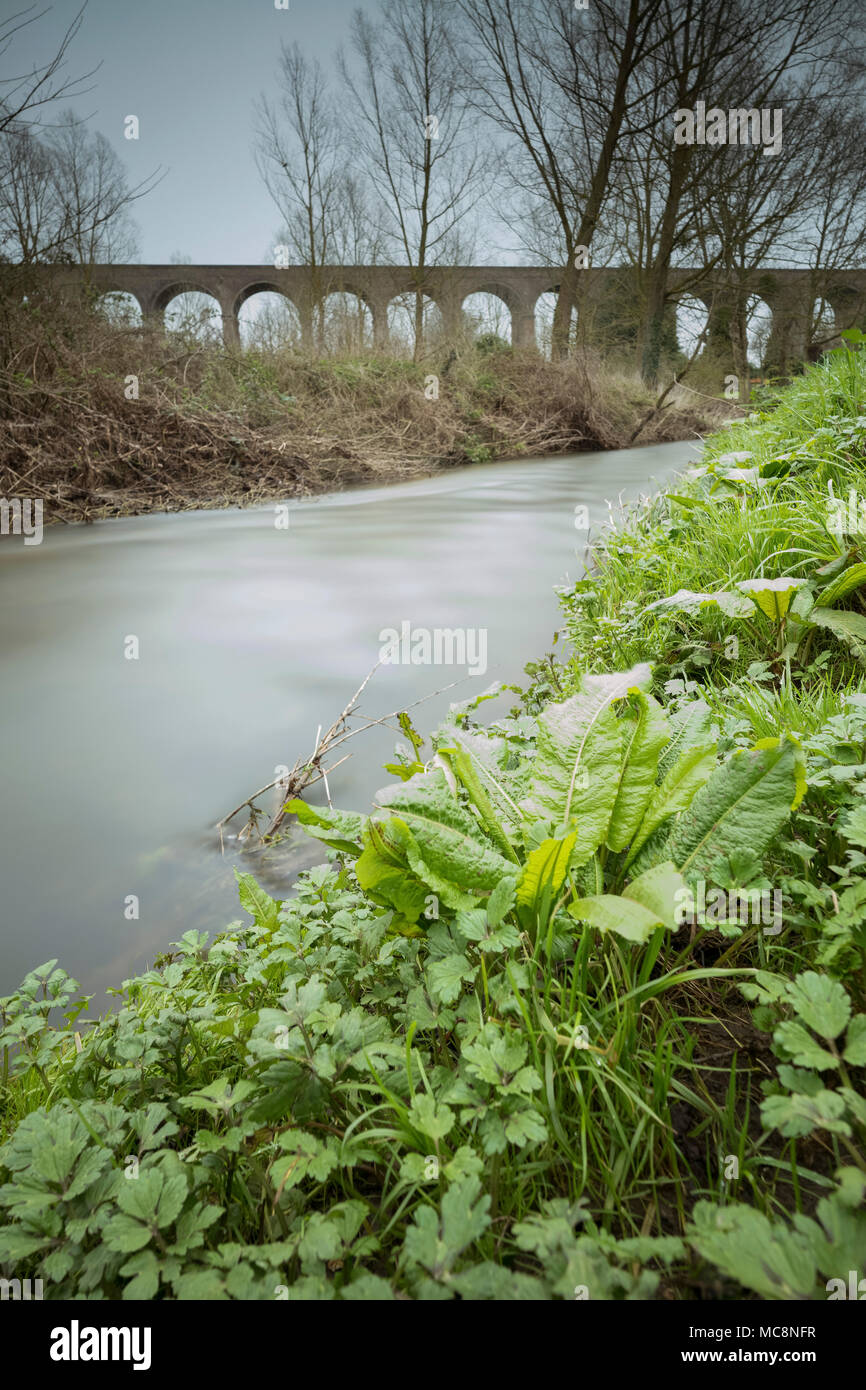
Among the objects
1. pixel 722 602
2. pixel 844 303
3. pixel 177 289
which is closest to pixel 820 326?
pixel 844 303

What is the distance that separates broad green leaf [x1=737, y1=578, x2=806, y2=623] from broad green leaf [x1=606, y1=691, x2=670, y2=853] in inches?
42.6

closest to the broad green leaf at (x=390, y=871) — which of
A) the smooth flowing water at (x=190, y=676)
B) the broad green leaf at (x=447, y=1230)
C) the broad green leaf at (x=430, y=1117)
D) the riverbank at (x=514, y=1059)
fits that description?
the riverbank at (x=514, y=1059)

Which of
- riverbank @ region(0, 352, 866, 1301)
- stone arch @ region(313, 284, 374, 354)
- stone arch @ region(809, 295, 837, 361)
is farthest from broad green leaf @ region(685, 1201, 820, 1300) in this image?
stone arch @ region(809, 295, 837, 361)

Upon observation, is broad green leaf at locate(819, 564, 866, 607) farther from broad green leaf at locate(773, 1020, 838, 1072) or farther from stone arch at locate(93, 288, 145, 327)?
stone arch at locate(93, 288, 145, 327)

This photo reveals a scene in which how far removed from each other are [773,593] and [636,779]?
1.19m

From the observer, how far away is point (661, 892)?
984 millimetres

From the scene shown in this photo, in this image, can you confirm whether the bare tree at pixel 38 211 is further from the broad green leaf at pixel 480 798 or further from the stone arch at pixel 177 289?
the stone arch at pixel 177 289

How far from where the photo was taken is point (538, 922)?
43.1 inches

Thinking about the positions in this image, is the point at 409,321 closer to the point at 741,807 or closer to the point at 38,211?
the point at 38,211

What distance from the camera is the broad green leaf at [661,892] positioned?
37.2 inches

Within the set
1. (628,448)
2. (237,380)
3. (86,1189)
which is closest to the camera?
(86,1189)

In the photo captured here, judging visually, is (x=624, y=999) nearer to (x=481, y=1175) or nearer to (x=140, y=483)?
(x=481, y=1175)

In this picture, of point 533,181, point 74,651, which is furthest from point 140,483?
point 533,181

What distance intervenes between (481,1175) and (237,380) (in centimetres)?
998
